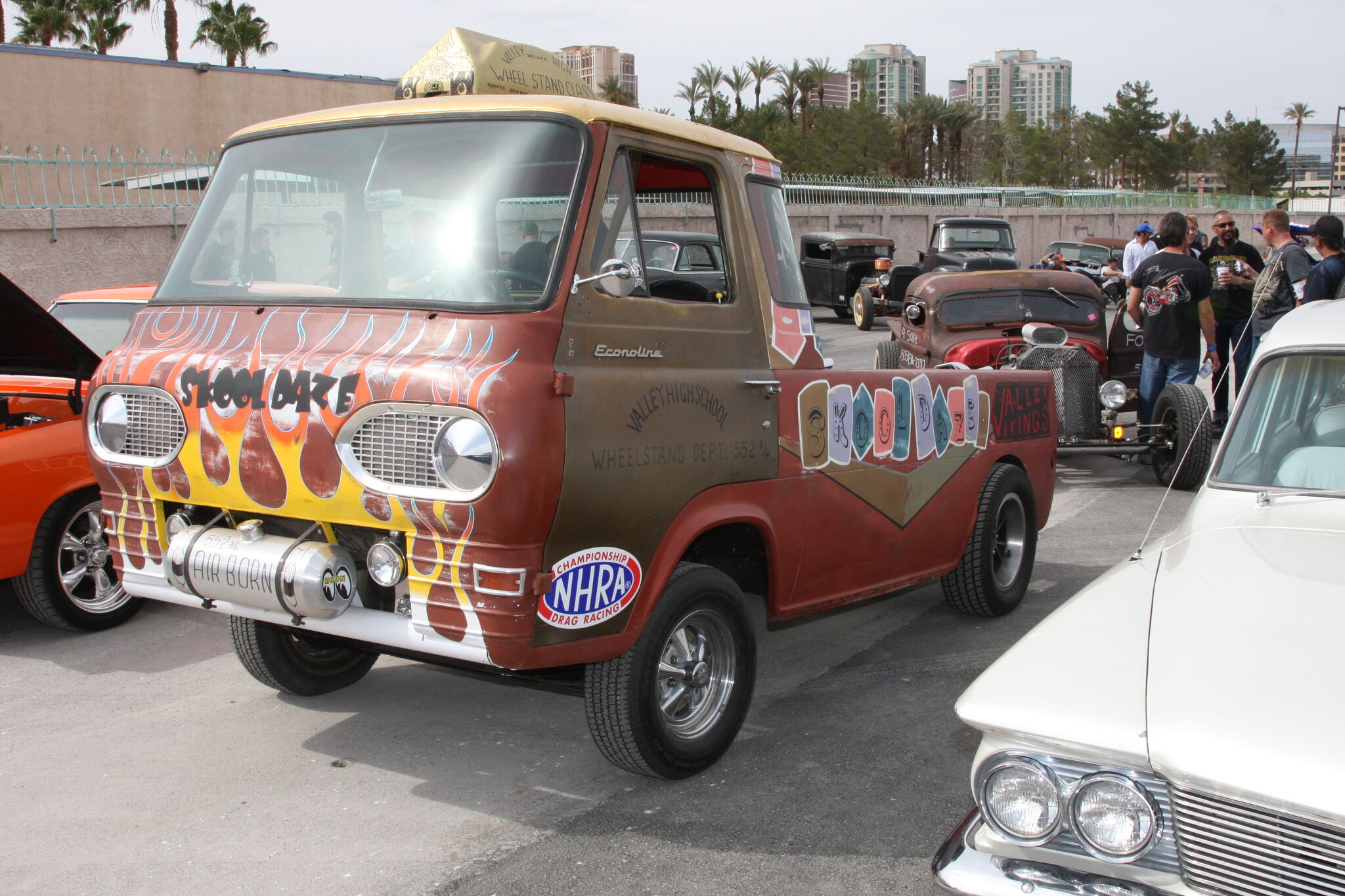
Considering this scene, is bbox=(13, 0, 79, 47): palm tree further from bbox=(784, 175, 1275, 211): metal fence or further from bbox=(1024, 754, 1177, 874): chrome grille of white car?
bbox=(1024, 754, 1177, 874): chrome grille of white car

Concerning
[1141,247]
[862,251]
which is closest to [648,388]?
[1141,247]

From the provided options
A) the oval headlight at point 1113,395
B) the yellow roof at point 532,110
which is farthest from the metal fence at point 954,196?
the yellow roof at point 532,110

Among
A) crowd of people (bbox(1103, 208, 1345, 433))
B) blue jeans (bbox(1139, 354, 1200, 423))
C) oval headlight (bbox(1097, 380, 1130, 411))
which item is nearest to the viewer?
crowd of people (bbox(1103, 208, 1345, 433))

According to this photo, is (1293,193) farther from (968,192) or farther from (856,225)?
(856,225)

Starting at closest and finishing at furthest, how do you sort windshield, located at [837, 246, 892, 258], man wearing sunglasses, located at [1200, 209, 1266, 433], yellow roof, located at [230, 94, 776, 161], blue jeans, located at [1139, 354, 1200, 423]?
yellow roof, located at [230, 94, 776, 161]
blue jeans, located at [1139, 354, 1200, 423]
man wearing sunglasses, located at [1200, 209, 1266, 433]
windshield, located at [837, 246, 892, 258]

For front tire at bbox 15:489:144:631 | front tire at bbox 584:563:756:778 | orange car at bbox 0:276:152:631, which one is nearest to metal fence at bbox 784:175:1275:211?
orange car at bbox 0:276:152:631

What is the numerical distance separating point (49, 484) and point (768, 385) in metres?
3.62

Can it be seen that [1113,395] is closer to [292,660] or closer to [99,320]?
[292,660]

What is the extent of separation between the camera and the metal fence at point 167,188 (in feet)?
16.3

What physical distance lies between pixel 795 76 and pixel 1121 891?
7774 cm

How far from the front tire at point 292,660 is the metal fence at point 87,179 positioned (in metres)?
8.20

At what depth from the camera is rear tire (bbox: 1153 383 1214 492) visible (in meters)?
8.47

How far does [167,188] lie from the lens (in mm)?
14555

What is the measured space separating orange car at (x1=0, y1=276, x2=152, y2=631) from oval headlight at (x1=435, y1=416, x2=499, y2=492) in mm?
Result: 3107
